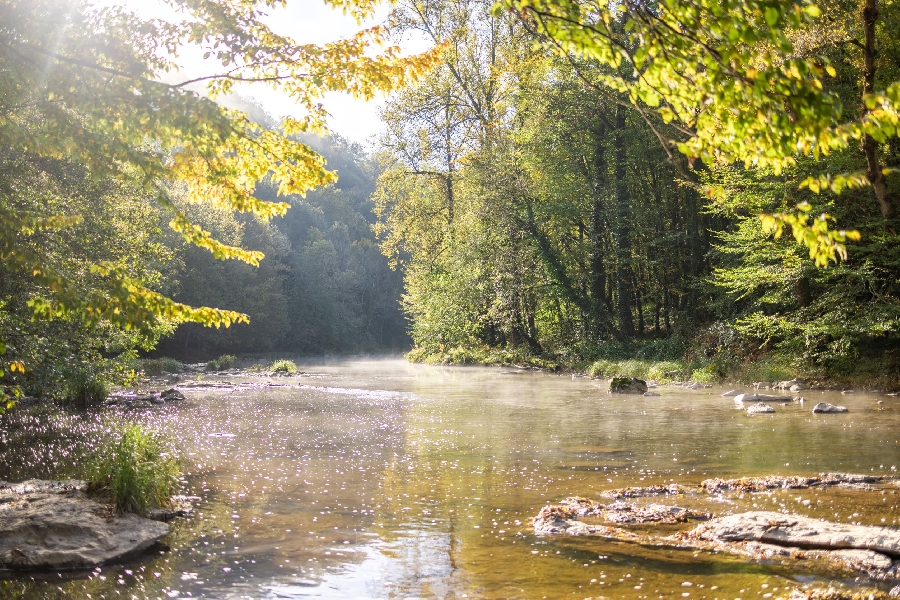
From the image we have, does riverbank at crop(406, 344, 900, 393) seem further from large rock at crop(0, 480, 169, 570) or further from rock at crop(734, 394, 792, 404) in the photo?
large rock at crop(0, 480, 169, 570)

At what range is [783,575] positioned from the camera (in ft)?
18.0

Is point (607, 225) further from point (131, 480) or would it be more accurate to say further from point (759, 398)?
point (131, 480)

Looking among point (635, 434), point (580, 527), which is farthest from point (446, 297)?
point (580, 527)

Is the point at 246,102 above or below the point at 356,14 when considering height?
above

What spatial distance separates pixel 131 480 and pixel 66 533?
1.12 meters

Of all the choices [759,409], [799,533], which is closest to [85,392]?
[759,409]

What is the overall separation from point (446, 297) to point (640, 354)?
14255mm

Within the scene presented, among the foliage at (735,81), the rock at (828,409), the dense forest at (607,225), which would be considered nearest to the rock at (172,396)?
the dense forest at (607,225)

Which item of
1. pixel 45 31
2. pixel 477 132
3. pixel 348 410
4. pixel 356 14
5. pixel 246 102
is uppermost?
pixel 246 102

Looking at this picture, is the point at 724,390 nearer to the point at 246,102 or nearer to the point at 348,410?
the point at 348,410

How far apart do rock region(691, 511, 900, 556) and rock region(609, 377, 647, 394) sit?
51.3 ft

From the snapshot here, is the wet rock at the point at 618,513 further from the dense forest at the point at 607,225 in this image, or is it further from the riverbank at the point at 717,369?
the riverbank at the point at 717,369

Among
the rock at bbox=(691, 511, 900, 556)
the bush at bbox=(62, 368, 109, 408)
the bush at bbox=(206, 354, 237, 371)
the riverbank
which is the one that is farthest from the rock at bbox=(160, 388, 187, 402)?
the bush at bbox=(206, 354, 237, 371)

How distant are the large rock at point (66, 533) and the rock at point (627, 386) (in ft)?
56.3
